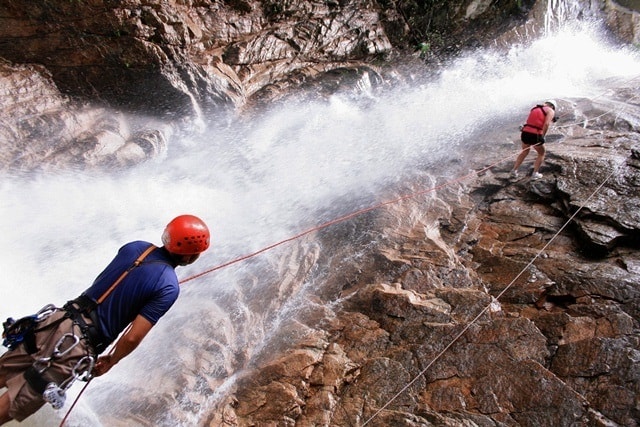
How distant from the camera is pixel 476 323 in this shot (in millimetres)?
3855

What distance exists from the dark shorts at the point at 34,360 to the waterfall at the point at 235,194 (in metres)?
1.09

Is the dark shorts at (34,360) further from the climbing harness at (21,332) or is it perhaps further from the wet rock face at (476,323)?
the wet rock face at (476,323)

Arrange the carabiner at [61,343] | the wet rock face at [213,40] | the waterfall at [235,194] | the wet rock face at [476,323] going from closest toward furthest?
1. the carabiner at [61,343]
2. the wet rock face at [476,323]
3. the waterfall at [235,194]
4. the wet rock face at [213,40]

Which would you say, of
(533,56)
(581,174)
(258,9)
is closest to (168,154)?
(258,9)

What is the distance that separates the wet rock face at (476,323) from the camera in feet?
10.8

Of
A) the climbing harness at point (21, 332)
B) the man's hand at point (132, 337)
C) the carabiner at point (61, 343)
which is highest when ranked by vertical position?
the climbing harness at point (21, 332)

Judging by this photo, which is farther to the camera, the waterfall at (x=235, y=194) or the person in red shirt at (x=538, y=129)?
the person in red shirt at (x=538, y=129)

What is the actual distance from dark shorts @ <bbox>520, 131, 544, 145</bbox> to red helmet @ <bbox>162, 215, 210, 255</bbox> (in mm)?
5806

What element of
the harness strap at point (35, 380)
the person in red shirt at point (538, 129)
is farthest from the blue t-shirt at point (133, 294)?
the person in red shirt at point (538, 129)

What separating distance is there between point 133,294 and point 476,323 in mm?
3100

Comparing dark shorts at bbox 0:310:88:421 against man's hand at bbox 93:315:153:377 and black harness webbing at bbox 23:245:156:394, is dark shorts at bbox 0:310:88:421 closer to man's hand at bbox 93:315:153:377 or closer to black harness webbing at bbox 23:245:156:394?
black harness webbing at bbox 23:245:156:394

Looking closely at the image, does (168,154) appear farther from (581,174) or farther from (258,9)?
(581,174)

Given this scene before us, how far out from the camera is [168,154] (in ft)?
27.6

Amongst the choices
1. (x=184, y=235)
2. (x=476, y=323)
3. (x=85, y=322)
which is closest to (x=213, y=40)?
(x=184, y=235)
